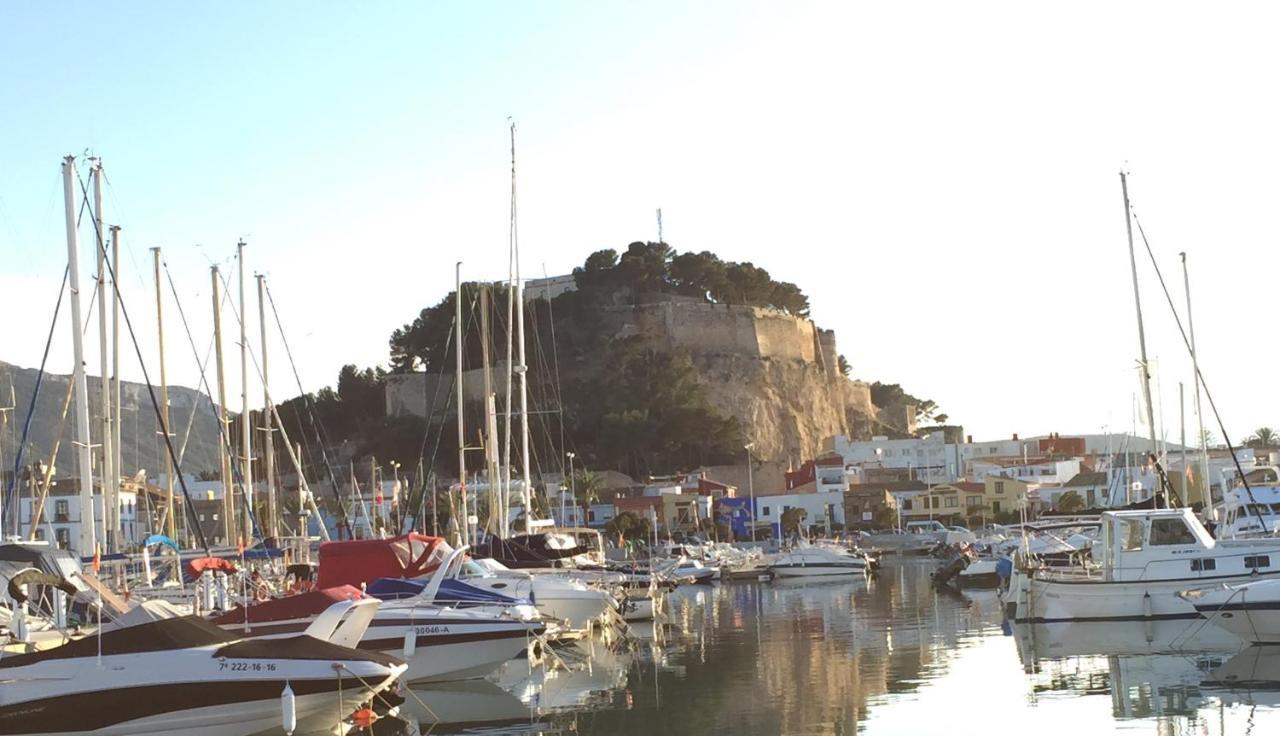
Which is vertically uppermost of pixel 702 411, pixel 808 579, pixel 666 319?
pixel 666 319

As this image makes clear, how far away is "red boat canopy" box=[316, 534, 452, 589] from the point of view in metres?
23.6

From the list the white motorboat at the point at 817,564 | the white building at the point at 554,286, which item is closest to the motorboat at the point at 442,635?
the white motorboat at the point at 817,564

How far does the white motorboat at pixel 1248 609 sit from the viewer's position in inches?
832

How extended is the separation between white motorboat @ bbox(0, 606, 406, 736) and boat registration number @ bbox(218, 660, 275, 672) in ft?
0.03

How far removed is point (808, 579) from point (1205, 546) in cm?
2775

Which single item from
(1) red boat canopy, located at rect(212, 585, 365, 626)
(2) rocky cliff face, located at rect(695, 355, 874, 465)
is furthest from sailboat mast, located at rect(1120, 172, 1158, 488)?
(2) rocky cliff face, located at rect(695, 355, 874, 465)

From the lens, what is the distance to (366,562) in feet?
77.8

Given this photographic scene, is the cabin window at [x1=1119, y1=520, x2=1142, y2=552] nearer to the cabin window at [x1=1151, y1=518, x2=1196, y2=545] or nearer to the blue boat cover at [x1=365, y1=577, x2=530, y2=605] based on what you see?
the cabin window at [x1=1151, y1=518, x2=1196, y2=545]

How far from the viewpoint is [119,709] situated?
49.3 ft

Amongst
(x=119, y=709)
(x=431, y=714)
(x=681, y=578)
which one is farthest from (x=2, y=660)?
(x=681, y=578)

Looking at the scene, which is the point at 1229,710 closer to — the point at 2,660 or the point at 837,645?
the point at 837,645

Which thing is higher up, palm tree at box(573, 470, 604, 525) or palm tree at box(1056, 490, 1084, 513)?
palm tree at box(573, 470, 604, 525)

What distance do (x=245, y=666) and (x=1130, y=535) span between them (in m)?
16.8

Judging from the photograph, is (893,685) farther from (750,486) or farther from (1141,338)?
(750,486)
